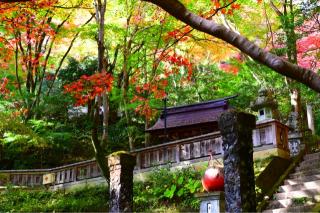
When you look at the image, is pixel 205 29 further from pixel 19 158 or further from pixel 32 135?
pixel 19 158

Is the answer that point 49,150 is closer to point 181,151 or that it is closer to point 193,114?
point 193,114

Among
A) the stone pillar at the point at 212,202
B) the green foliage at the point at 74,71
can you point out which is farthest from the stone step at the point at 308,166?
the green foliage at the point at 74,71

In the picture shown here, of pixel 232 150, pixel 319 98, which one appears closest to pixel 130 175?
pixel 232 150

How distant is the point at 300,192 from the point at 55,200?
34.6ft

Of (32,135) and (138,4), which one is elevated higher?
(138,4)

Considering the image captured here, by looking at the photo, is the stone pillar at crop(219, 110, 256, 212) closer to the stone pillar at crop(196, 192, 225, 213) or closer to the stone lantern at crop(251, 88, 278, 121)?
the stone pillar at crop(196, 192, 225, 213)

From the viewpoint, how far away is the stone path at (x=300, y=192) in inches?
398

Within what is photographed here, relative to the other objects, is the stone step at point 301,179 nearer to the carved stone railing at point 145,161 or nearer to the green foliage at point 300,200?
the green foliage at point 300,200

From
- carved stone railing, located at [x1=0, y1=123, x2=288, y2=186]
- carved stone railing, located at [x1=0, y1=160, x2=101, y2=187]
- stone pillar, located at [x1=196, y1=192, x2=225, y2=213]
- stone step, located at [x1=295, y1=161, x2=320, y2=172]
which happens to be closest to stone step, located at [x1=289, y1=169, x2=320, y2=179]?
stone step, located at [x1=295, y1=161, x2=320, y2=172]

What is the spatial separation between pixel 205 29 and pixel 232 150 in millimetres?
2921

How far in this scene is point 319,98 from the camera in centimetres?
2127

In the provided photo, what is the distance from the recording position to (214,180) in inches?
320

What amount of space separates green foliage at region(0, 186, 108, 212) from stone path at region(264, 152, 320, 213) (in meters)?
6.98

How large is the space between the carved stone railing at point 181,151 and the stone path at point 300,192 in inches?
139
